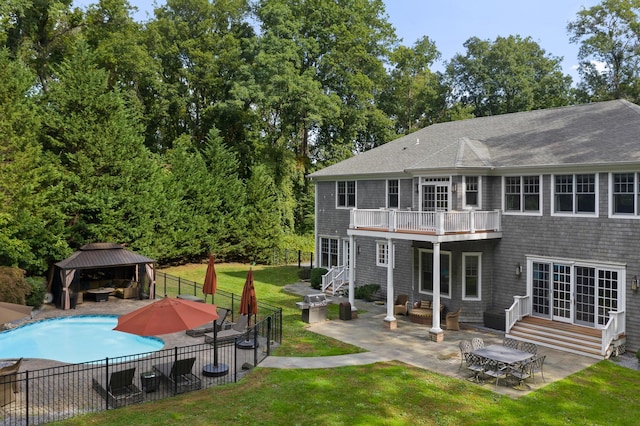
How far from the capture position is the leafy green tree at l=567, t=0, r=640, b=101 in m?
41.0

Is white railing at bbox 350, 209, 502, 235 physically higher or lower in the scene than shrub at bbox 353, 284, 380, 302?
higher

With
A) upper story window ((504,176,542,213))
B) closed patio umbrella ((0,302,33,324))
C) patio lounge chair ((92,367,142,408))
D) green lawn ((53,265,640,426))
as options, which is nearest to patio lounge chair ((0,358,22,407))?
closed patio umbrella ((0,302,33,324))

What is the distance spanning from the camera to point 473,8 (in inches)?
738

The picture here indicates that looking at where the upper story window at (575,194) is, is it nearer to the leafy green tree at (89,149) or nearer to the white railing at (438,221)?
the white railing at (438,221)

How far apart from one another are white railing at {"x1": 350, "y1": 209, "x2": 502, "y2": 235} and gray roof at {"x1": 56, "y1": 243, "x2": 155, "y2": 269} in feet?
41.2

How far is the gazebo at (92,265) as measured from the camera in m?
22.5

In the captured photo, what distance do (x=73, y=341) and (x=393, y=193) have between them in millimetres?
15536

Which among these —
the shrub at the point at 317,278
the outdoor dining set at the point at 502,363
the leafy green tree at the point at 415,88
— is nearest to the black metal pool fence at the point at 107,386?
the outdoor dining set at the point at 502,363

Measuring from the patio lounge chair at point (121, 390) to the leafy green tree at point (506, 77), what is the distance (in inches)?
1798

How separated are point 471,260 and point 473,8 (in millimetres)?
10106

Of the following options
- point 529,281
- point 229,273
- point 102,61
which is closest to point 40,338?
point 229,273

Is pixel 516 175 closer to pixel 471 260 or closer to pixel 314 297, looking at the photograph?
pixel 471 260

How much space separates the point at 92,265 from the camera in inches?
900

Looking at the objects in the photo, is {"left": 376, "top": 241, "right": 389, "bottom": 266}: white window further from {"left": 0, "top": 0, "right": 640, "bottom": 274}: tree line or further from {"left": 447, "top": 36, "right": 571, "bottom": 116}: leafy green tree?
{"left": 447, "top": 36, "right": 571, "bottom": 116}: leafy green tree
